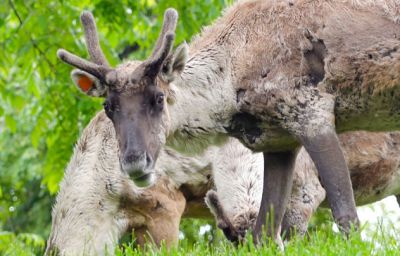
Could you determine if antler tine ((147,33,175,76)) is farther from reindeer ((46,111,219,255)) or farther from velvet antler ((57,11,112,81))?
reindeer ((46,111,219,255))

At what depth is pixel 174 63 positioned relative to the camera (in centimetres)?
1030

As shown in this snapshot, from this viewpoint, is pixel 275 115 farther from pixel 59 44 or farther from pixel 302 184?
pixel 59 44

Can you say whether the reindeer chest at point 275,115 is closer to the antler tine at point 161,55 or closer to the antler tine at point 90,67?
the antler tine at point 161,55

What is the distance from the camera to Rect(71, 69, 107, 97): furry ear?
10219 millimetres

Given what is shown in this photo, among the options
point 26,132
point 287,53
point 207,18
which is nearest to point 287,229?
point 287,53

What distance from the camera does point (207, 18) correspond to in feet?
51.5

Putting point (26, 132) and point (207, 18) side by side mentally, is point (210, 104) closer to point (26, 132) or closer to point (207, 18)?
point (207, 18)

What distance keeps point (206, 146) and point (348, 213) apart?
5.27ft

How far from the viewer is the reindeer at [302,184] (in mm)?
11602

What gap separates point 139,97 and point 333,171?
168cm

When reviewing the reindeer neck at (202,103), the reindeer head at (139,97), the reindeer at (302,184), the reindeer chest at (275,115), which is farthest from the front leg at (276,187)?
the reindeer head at (139,97)

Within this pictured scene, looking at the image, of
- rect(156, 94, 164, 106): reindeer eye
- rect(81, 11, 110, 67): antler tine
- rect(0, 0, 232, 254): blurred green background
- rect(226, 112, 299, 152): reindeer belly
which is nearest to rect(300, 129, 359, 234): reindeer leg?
rect(226, 112, 299, 152): reindeer belly

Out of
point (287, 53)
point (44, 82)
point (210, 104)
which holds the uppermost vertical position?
point (287, 53)

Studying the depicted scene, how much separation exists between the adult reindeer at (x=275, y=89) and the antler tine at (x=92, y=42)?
2 centimetres
